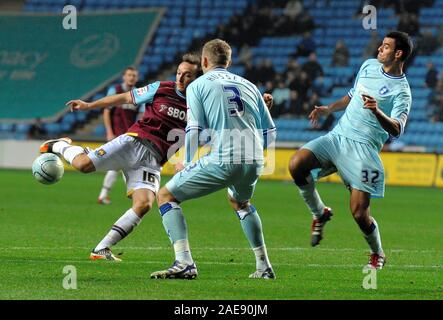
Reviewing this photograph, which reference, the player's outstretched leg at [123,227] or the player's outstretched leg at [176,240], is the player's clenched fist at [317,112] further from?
the player's outstretched leg at [176,240]

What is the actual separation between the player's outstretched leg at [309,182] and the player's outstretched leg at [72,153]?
2015 mm

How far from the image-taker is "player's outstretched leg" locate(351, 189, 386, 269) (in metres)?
9.65

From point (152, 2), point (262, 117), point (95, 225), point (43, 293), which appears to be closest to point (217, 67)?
point (262, 117)

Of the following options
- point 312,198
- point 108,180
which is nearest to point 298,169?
point 312,198

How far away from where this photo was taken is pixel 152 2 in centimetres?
3756

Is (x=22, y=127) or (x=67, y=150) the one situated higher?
(x=22, y=127)

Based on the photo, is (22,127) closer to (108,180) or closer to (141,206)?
(108,180)

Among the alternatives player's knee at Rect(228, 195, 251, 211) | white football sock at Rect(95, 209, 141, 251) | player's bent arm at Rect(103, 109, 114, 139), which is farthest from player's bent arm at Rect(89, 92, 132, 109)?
player's bent arm at Rect(103, 109, 114, 139)

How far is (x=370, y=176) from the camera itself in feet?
32.0

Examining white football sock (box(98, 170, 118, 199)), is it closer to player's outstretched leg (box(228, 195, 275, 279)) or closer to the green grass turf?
the green grass turf

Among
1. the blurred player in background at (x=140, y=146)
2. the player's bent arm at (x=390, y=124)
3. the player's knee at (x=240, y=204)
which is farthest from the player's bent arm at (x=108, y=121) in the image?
the player's bent arm at (x=390, y=124)

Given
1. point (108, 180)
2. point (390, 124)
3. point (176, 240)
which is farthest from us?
point (108, 180)

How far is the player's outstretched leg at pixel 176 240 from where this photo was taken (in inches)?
329

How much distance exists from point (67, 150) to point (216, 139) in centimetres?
220
